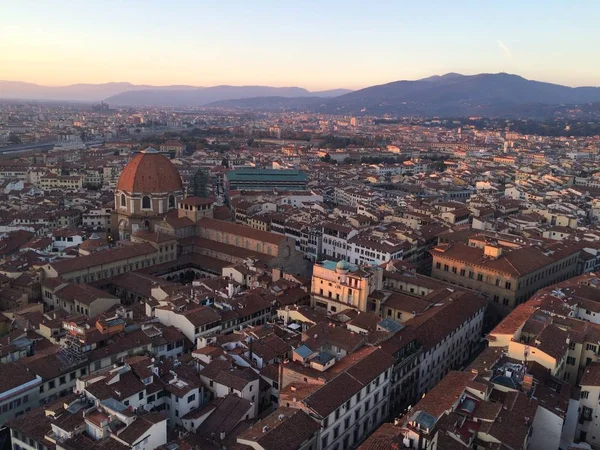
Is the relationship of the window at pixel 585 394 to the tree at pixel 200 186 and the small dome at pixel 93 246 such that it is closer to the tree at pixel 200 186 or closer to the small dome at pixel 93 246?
the small dome at pixel 93 246

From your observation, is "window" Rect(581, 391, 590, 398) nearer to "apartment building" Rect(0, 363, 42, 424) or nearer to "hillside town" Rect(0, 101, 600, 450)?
"hillside town" Rect(0, 101, 600, 450)

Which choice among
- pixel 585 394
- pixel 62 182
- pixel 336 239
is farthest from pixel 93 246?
pixel 62 182

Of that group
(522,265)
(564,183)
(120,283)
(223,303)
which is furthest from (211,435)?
(564,183)

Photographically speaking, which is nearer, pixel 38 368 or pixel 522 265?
pixel 38 368

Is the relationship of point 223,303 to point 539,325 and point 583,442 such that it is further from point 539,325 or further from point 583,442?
point 583,442

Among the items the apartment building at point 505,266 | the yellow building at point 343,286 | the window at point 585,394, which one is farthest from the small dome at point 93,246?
the window at point 585,394

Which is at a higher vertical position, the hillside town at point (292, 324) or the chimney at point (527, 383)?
the chimney at point (527, 383)

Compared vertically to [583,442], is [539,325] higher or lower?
higher
